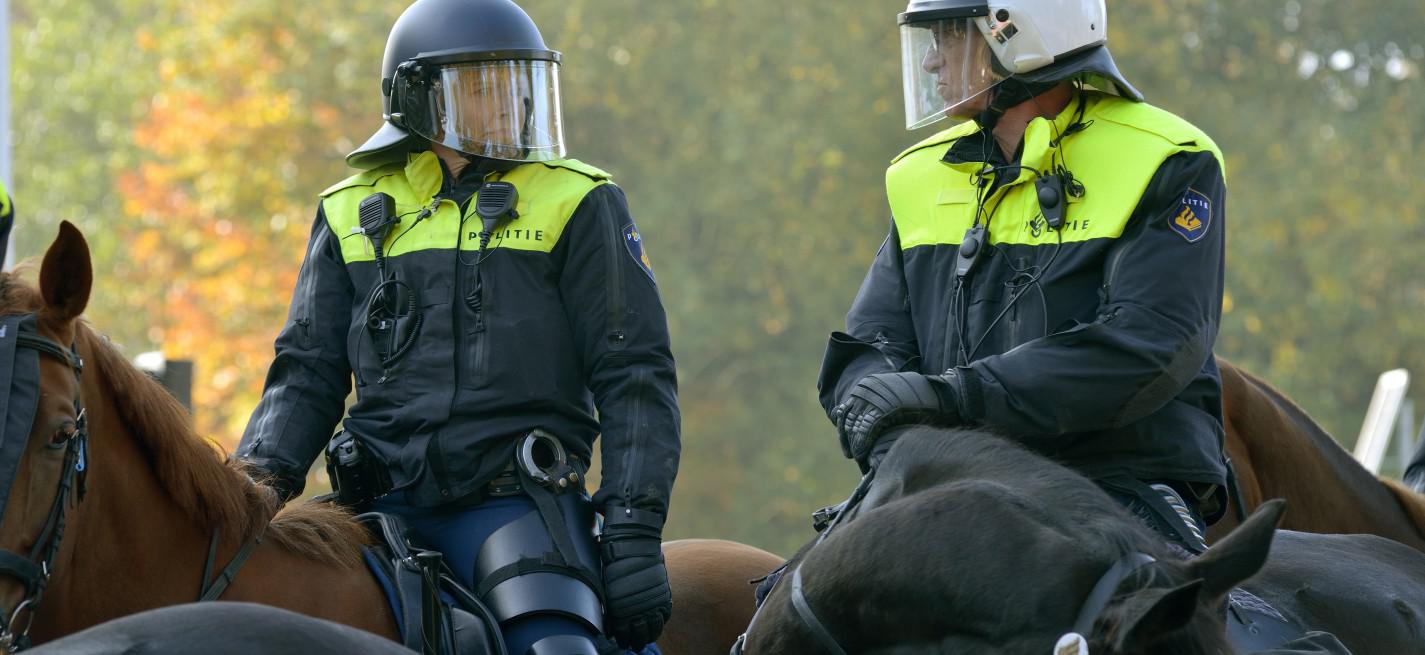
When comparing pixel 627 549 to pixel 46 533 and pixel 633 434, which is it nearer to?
pixel 633 434

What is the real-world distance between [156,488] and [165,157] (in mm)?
16505

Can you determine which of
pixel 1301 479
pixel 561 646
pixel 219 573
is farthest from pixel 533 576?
pixel 1301 479

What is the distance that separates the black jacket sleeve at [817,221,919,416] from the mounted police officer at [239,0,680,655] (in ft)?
2.16

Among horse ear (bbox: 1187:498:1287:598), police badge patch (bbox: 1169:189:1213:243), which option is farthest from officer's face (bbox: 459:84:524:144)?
horse ear (bbox: 1187:498:1287:598)

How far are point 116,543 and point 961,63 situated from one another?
215cm

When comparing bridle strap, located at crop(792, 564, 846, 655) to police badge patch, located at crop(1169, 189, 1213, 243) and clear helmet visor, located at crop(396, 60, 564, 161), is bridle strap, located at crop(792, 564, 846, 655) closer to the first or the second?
police badge patch, located at crop(1169, 189, 1213, 243)

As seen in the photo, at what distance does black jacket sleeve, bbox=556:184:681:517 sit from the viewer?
4328 millimetres

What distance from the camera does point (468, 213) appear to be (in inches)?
176

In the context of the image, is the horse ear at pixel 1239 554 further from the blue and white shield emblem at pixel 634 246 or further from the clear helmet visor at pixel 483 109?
the clear helmet visor at pixel 483 109

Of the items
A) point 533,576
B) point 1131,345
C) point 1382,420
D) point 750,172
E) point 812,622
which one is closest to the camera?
point 812,622

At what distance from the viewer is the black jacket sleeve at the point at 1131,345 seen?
3.38 m

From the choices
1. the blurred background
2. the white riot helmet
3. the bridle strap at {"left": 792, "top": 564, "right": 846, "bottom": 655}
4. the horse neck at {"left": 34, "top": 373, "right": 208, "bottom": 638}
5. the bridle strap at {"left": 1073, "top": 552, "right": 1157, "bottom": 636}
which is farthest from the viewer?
the blurred background

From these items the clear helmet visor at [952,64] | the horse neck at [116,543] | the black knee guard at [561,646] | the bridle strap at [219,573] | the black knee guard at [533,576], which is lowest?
the black knee guard at [561,646]

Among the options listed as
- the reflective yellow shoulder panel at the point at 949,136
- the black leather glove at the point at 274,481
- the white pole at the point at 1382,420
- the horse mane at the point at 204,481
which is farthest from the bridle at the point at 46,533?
the white pole at the point at 1382,420
